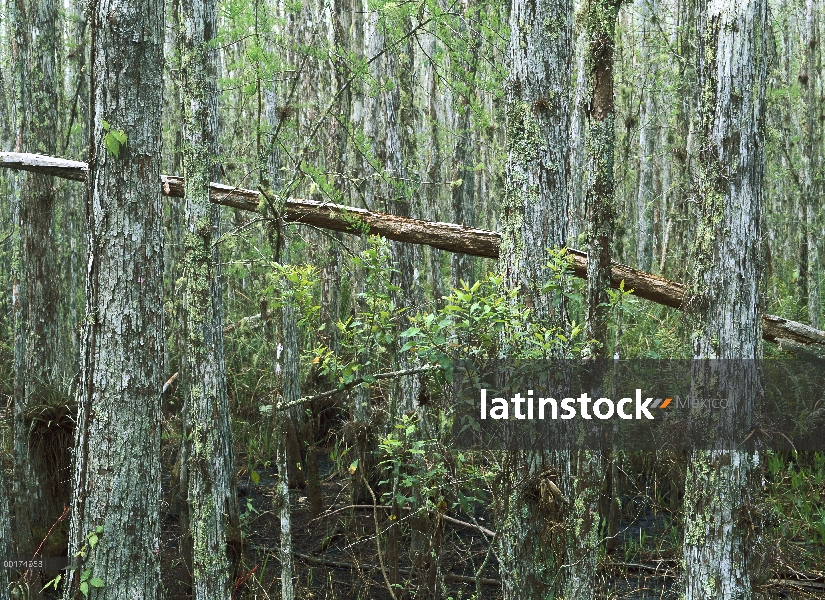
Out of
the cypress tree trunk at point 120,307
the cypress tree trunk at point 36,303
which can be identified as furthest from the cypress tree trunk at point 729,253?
the cypress tree trunk at point 36,303

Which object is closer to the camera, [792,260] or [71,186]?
[71,186]

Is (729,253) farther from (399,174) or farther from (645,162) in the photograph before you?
(645,162)

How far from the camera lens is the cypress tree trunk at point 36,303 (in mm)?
6234

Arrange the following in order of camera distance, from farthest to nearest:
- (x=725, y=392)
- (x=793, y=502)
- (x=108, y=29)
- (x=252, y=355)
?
1. (x=252, y=355)
2. (x=793, y=502)
3. (x=725, y=392)
4. (x=108, y=29)

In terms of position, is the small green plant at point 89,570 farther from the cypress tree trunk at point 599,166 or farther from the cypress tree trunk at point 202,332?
the cypress tree trunk at point 599,166

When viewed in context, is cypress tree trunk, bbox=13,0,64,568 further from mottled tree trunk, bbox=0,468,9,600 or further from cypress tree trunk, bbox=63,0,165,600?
cypress tree trunk, bbox=63,0,165,600

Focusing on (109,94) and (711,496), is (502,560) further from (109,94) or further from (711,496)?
(109,94)

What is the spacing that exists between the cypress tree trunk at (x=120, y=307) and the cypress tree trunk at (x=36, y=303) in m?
3.17

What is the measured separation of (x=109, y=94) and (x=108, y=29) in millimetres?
290

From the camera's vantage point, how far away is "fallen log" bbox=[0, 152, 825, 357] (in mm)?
5620

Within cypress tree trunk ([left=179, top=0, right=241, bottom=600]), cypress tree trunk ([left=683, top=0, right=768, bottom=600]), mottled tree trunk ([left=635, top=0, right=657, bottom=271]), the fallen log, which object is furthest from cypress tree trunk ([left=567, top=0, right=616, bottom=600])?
mottled tree trunk ([left=635, top=0, right=657, bottom=271])

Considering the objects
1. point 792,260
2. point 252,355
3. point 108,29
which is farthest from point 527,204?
point 792,260

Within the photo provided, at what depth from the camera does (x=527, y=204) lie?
4.12m

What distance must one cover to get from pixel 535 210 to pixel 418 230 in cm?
178
